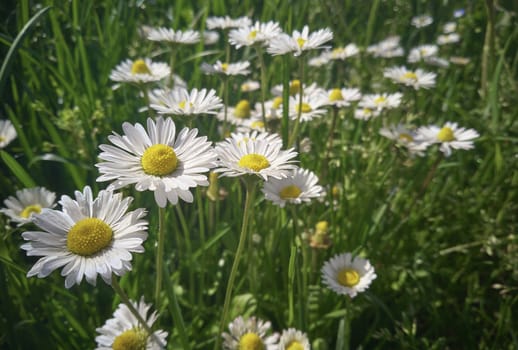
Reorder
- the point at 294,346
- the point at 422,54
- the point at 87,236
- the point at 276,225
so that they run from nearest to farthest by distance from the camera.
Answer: the point at 87,236 → the point at 294,346 → the point at 276,225 → the point at 422,54

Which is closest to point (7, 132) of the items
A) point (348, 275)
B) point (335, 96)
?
point (335, 96)

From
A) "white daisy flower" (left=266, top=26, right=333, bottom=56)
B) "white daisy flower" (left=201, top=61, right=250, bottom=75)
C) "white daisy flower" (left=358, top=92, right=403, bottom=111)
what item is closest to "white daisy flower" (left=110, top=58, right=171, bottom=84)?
"white daisy flower" (left=201, top=61, right=250, bottom=75)

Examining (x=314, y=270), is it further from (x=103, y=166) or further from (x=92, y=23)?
(x=92, y=23)

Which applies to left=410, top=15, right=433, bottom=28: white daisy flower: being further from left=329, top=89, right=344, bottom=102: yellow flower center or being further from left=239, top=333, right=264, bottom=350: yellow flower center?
left=239, top=333, right=264, bottom=350: yellow flower center

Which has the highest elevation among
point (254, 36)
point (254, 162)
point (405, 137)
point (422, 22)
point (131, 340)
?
point (254, 36)

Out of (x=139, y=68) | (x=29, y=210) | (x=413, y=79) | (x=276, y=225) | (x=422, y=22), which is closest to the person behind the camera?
(x=29, y=210)

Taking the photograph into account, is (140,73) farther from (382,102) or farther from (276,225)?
(382,102)

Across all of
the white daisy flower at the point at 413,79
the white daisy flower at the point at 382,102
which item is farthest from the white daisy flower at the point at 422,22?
the white daisy flower at the point at 382,102
